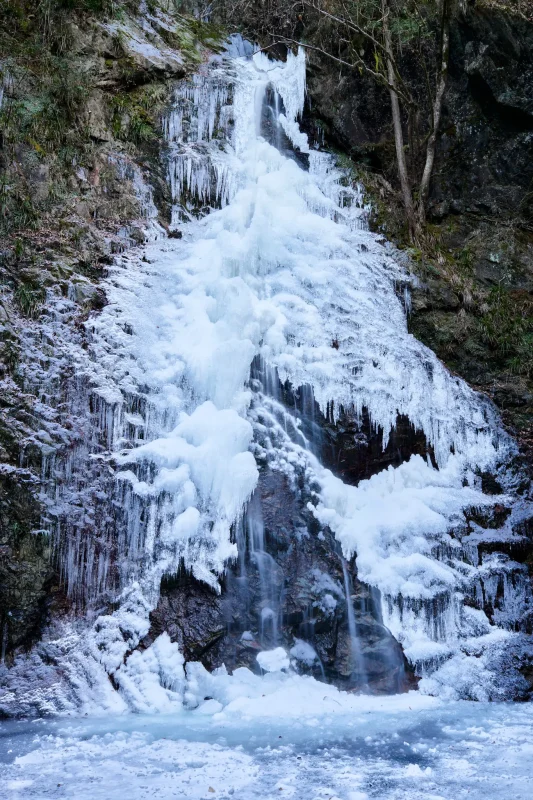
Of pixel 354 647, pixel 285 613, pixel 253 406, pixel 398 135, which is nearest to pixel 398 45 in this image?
pixel 398 135

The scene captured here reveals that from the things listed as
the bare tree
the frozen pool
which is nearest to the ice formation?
the frozen pool

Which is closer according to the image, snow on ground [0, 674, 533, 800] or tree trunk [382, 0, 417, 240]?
snow on ground [0, 674, 533, 800]

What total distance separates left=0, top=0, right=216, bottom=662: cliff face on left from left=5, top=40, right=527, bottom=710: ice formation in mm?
196

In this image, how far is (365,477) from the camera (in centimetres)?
679

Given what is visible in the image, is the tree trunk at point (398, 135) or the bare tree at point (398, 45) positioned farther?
the bare tree at point (398, 45)

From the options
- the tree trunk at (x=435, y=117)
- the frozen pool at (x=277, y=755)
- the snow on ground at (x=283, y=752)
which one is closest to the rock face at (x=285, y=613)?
the snow on ground at (x=283, y=752)

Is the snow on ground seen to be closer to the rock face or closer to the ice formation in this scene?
the rock face

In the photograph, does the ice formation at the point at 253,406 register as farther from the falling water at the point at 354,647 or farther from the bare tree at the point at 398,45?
the bare tree at the point at 398,45

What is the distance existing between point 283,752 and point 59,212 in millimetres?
5941

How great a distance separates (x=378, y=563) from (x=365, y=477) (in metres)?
1.02

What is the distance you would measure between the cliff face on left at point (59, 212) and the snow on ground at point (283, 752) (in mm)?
1443

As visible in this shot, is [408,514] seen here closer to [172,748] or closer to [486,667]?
[486,667]

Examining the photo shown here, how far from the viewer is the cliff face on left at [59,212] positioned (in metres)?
5.45

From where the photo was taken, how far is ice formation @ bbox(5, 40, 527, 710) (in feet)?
18.5
